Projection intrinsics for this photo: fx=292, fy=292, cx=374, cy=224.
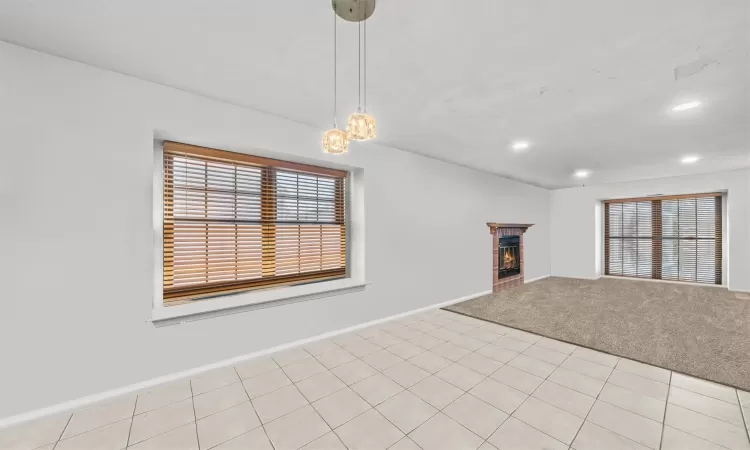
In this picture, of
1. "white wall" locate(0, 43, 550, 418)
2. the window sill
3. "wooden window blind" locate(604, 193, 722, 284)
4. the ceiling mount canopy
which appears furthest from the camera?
"wooden window blind" locate(604, 193, 722, 284)

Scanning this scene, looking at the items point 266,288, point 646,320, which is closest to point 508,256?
point 646,320

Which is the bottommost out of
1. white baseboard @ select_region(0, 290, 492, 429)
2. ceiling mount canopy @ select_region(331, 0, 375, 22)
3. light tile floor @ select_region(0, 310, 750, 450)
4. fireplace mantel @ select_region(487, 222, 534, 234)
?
light tile floor @ select_region(0, 310, 750, 450)

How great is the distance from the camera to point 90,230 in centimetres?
214

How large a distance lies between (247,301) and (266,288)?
352 mm

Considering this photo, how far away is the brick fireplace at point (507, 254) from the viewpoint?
5871 mm

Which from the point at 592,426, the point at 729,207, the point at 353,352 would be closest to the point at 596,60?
the point at 592,426

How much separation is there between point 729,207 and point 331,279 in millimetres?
7898

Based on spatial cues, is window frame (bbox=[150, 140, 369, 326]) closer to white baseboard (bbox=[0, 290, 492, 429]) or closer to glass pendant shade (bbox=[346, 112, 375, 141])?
white baseboard (bbox=[0, 290, 492, 429])

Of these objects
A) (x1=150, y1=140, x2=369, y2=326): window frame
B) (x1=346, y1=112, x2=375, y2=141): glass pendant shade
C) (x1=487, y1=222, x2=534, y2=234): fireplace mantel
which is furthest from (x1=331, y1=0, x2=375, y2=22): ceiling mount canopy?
(x1=487, y1=222, x2=534, y2=234): fireplace mantel

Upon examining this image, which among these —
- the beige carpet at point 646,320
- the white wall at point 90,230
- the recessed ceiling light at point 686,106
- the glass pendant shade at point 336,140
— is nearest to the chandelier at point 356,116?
the glass pendant shade at point 336,140

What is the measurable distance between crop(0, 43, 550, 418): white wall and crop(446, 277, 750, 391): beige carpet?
318 cm

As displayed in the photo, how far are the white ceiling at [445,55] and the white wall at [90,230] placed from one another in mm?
198

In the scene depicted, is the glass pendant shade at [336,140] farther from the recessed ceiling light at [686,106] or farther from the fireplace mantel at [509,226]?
the fireplace mantel at [509,226]

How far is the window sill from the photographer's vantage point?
8.00 ft
